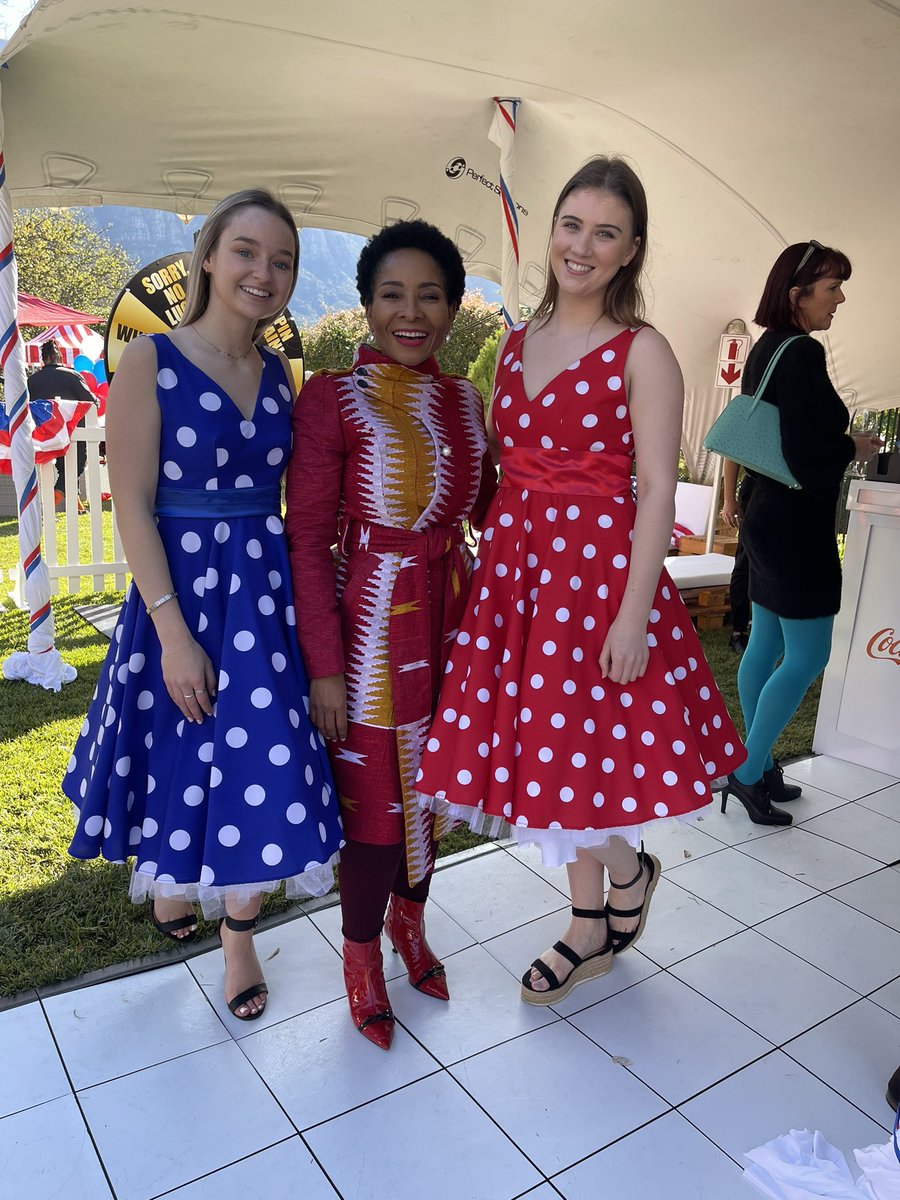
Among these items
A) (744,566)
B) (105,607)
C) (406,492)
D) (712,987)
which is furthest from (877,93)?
(105,607)

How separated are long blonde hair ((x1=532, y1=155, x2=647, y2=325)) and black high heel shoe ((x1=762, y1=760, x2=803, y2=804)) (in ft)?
6.03

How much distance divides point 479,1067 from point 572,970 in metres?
0.34

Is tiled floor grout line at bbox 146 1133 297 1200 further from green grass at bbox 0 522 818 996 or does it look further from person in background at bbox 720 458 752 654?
person in background at bbox 720 458 752 654

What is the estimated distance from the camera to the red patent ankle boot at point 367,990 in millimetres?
1774

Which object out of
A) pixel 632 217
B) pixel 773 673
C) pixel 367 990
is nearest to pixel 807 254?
pixel 632 217

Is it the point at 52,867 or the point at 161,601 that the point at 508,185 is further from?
the point at 52,867

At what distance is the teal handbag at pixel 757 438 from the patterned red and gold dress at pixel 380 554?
113cm

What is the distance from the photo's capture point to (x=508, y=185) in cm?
352

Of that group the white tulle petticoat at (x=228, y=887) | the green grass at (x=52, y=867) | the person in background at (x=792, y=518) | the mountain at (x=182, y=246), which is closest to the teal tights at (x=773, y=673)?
the person in background at (x=792, y=518)

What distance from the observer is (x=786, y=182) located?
11.7ft

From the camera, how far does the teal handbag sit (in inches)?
99.0

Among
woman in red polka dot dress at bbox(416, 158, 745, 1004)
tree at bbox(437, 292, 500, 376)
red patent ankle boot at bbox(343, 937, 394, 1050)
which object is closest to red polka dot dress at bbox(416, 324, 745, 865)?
woman in red polka dot dress at bbox(416, 158, 745, 1004)

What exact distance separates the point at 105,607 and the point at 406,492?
4207 millimetres

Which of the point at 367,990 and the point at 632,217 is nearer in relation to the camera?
the point at 632,217
